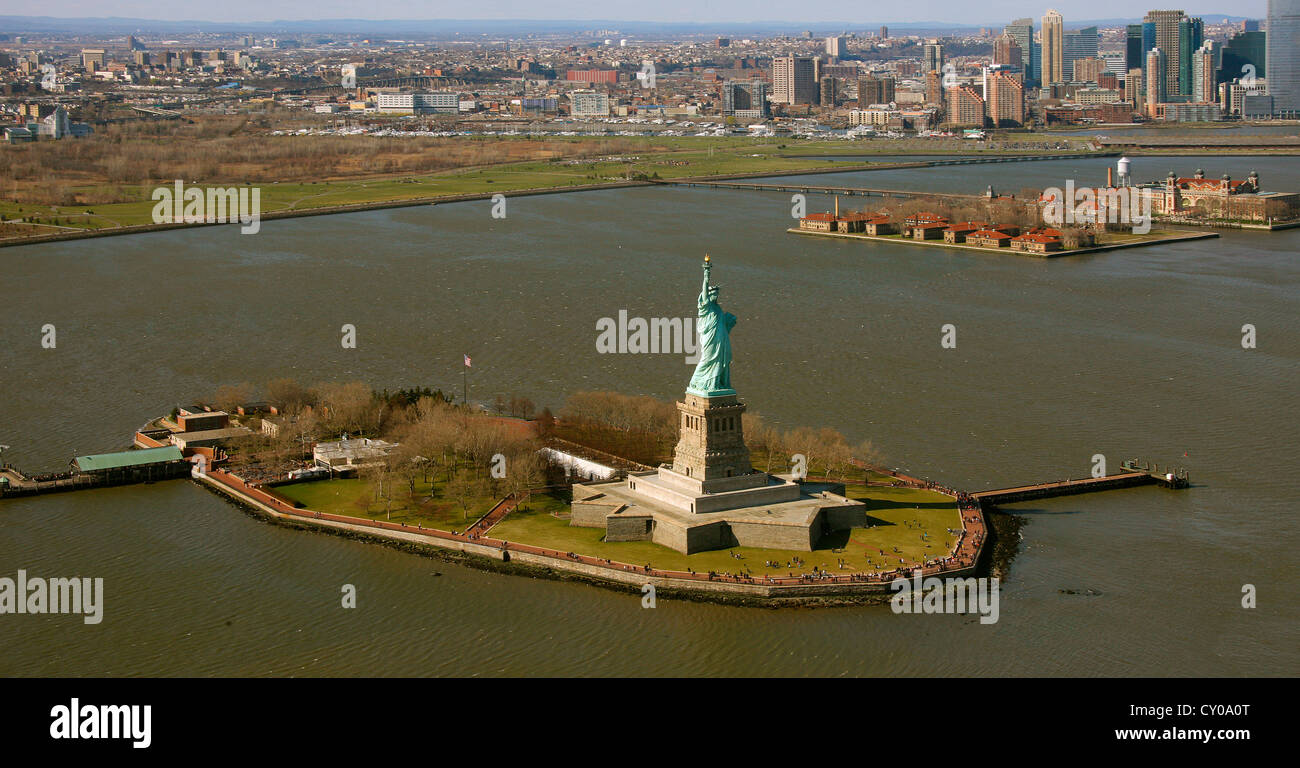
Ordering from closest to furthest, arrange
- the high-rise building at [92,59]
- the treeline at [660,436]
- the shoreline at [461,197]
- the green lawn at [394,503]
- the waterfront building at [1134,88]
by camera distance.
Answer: the green lawn at [394,503]
the treeline at [660,436]
the shoreline at [461,197]
the waterfront building at [1134,88]
the high-rise building at [92,59]

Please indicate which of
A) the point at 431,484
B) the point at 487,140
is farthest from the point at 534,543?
the point at 487,140

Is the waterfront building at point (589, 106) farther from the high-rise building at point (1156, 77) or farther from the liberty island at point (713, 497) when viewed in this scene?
the liberty island at point (713, 497)

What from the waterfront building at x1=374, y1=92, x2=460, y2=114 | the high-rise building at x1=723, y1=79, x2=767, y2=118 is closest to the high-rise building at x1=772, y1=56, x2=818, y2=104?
the high-rise building at x1=723, y1=79, x2=767, y2=118

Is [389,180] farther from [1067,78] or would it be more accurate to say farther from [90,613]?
[1067,78]

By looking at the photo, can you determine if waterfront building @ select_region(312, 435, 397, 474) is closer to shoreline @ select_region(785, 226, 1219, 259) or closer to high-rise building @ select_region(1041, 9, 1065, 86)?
shoreline @ select_region(785, 226, 1219, 259)

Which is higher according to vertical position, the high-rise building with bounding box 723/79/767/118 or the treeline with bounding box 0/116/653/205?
the high-rise building with bounding box 723/79/767/118

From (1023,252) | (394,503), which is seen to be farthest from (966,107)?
(394,503)

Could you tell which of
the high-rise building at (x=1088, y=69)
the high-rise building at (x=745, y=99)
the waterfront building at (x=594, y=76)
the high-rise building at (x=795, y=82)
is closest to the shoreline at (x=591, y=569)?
the high-rise building at (x=745, y=99)
